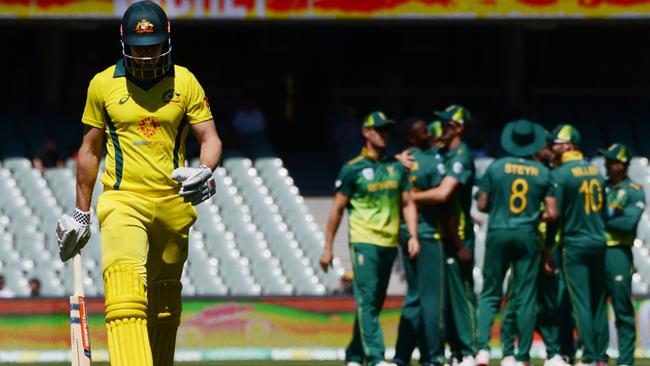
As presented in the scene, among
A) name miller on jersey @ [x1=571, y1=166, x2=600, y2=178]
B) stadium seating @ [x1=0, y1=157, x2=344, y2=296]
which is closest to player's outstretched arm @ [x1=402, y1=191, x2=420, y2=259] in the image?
name miller on jersey @ [x1=571, y1=166, x2=600, y2=178]

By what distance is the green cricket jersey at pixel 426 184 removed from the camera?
12.5 meters

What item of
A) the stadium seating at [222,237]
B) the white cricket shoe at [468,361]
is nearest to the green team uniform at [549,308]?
the white cricket shoe at [468,361]

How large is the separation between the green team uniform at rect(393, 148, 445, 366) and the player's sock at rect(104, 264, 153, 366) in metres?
4.69

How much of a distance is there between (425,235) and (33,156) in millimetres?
9495

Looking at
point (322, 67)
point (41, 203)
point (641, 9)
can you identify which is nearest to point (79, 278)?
point (41, 203)

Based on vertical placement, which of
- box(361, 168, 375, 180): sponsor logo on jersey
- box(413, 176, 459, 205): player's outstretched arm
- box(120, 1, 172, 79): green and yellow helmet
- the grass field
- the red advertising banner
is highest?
box(120, 1, 172, 79): green and yellow helmet

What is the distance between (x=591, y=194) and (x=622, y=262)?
759 mm

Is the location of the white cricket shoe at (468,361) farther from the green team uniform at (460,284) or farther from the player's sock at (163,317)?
the player's sock at (163,317)

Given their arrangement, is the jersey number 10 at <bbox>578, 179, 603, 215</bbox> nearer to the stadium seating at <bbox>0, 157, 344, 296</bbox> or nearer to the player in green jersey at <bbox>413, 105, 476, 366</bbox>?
the player in green jersey at <bbox>413, 105, 476, 366</bbox>

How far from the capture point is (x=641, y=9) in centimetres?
1962

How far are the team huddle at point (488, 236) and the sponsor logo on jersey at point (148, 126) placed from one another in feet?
13.2

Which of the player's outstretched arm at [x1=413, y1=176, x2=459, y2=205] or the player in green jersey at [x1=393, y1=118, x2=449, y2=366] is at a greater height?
the player's outstretched arm at [x1=413, y1=176, x2=459, y2=205]

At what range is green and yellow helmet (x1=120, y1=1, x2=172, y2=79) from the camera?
8.08 m

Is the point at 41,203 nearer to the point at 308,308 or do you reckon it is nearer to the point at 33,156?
the point at 33,156
